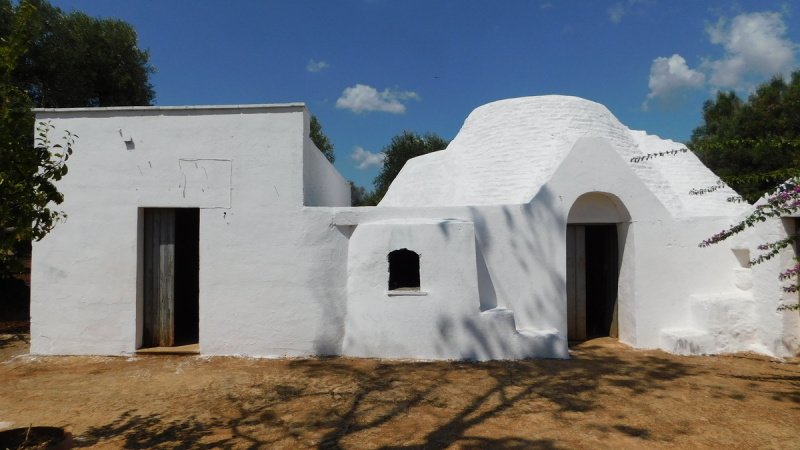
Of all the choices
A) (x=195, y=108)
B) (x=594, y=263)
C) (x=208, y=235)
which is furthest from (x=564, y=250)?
(x=195, y=108)

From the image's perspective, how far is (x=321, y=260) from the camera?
7.09m

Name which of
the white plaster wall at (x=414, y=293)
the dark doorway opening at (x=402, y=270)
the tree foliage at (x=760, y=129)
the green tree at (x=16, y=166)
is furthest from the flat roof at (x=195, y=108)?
the tree foliage at (x=760, y=129)

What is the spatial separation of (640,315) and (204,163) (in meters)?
8.34

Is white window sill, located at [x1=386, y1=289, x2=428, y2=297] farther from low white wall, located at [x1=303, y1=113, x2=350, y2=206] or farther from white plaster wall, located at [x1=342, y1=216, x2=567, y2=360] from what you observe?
low white wall, located at [x1=303, y1=113, x2=350, y2=206]

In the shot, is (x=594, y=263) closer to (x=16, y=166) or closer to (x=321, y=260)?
(x=321, y=260)

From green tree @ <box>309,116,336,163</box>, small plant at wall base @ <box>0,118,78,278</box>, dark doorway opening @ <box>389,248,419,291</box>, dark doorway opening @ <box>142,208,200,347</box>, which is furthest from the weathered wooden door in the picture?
green tree @ <box>309,116,336,163</box>

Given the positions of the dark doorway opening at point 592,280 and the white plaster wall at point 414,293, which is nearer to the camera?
the white plaster wall at point 414,293

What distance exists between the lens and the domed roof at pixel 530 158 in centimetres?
843

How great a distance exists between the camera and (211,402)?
520 cm

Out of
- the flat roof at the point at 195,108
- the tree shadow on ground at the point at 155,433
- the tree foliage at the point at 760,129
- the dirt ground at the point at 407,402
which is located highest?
the tree foliage at the point at 760,129

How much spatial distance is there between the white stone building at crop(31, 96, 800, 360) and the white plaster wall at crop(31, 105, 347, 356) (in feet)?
0.08

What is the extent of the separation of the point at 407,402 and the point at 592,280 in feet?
18.5

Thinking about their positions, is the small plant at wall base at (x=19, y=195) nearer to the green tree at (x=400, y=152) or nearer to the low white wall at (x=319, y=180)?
the low white wall at (x=319, y=180)

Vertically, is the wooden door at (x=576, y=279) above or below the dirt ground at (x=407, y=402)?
above
